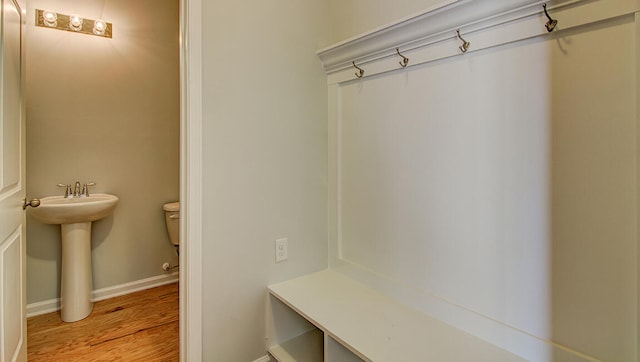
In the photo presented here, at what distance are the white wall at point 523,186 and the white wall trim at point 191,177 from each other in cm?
79

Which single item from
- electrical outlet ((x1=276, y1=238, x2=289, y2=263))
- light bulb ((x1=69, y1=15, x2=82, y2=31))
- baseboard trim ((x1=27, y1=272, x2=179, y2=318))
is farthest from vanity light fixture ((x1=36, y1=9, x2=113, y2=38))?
electrical outlet ((x1=276, y1=238, x2=289, y2=263))

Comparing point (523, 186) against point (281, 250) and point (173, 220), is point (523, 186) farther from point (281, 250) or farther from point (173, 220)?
point (173, 220)

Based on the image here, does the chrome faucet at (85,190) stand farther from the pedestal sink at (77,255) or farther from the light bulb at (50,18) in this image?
the light bulb at (50,18)

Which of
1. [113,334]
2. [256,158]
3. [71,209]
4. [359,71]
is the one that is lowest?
[113,334]

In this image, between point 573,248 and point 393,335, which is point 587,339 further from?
point 393,335

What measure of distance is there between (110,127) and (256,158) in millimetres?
1693

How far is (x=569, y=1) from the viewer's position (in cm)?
80

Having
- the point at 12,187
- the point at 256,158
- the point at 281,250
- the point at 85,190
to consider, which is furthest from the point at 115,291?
the point at 256,158

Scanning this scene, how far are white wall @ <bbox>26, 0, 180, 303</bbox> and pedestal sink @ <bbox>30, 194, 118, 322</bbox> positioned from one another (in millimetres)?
190

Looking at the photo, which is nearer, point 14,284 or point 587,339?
point 587,339

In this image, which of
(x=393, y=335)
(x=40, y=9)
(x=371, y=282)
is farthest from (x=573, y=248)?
(x=40, y=9)

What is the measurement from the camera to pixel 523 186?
912 mm

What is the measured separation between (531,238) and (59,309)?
2.96 metres

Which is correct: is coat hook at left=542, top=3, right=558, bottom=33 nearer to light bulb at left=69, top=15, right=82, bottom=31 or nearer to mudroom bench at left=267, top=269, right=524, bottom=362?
mudroom bench at left=267, top=269, right=524, bottom=362
